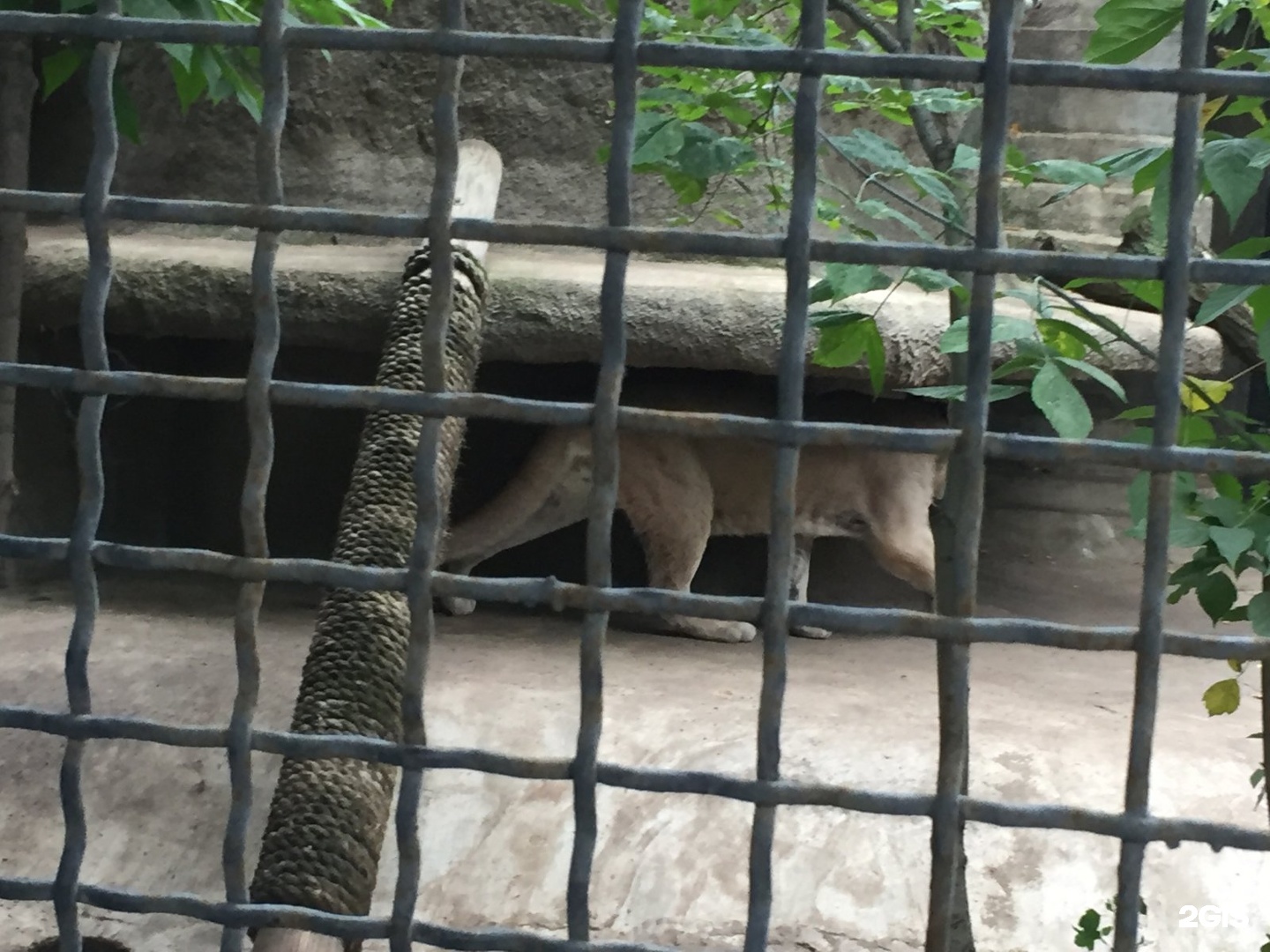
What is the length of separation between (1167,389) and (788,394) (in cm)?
30

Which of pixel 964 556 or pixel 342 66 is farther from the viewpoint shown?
pixel 342 66

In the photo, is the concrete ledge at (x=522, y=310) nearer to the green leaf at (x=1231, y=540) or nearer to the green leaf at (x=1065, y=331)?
the green leaf at (x=1065, y=331)

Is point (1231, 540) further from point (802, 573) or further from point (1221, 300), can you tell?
point (802, 573)

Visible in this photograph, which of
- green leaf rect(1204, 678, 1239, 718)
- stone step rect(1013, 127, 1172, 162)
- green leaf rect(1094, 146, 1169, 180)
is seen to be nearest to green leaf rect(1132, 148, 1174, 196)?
green leaf rect(1094, 146, 1169, 180)

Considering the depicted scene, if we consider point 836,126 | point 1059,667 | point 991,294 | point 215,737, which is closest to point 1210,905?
point 1059,667

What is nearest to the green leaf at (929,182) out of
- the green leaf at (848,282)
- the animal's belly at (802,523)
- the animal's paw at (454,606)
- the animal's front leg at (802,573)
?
the green leaf at (848,282)

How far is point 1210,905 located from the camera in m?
1.97

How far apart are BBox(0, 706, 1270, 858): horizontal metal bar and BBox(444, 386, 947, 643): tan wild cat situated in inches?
77.7

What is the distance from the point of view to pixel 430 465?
1062 mm

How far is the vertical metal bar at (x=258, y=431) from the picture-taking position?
1061 millimetres

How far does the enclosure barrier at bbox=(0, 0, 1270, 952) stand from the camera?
0.99 m

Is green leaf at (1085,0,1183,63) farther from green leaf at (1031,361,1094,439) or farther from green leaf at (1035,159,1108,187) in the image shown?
green leaf at (1031,361,1094,439)

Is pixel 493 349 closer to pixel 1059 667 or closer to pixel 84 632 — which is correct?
pixel 1059 667

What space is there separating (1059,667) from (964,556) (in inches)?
83.7
